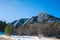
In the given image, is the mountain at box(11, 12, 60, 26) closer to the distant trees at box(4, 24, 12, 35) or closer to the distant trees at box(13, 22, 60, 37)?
the distant trees at box(13, 22, 60, 37)

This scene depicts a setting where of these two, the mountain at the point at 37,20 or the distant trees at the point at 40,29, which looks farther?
the mountain at the point at 37,20

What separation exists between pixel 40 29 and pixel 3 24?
2.51m

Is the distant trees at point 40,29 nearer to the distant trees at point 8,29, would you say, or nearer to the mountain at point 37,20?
the mountain at point 37,20

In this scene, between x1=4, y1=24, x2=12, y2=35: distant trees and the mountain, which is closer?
x1=4, y1=24, x2=12, y2=35: distant trees

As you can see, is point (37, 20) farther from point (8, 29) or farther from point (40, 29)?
point (8, 29)

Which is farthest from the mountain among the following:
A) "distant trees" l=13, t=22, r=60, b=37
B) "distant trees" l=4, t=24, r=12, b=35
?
"distant trees" l=4, t=24, r=12, b=35

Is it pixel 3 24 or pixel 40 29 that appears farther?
pixel 3 24

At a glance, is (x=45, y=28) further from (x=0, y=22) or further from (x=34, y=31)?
(x=0, y=22)

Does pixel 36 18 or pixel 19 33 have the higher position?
pixel 36 18

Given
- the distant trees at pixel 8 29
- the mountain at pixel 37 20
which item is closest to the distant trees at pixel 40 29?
the mountain at pixel 37 20

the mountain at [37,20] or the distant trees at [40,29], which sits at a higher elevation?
the mountain at [37,20]

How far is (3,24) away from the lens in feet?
36.7

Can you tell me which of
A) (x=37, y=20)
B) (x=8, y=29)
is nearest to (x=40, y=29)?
(x=37, y=20)

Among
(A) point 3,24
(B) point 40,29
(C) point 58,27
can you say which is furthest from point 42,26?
(A) point 3,24
